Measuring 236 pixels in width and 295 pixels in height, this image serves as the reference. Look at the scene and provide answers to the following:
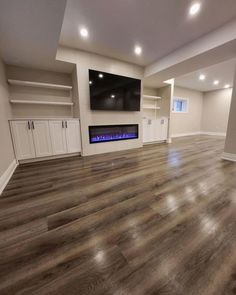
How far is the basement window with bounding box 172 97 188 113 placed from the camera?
7238mm

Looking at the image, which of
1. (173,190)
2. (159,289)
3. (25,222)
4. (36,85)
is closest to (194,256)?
(159,289)

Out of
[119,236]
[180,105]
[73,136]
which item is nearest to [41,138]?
[73,136]

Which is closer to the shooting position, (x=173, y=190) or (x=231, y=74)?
(x=173, y=190)

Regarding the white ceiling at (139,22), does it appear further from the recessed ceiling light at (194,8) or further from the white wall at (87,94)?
Answer: the white wall at (87,94)

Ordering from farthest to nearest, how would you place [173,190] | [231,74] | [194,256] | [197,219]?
1. [231,74]
2. [173,190]
3. [197,219]
4. [194,256]

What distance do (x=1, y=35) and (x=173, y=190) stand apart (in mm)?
3675

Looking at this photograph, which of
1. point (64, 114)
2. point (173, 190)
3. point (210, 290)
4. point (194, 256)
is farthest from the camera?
point (64, 114)

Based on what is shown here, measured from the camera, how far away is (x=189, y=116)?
791 cm

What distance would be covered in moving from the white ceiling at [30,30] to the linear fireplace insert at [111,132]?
6.55 ft

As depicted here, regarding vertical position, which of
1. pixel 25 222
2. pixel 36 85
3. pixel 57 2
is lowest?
pixel 25 222

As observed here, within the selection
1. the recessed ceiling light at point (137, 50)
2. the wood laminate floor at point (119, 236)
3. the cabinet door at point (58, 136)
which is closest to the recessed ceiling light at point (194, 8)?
the recessed ceiling light at point (137, 50)

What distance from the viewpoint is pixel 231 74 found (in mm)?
5160

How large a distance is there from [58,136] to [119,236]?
118 inches

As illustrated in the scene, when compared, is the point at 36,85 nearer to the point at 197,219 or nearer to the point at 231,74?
the point at 197,219
